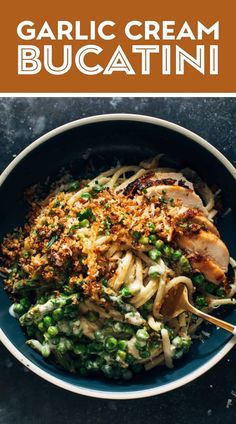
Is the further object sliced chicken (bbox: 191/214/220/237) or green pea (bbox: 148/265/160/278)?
sliced chicken (bbox: 191/214/220/237)

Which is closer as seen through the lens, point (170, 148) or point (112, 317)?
point (112, 317)

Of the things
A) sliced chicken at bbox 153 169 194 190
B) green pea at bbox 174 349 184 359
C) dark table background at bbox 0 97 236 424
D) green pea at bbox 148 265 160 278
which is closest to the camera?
green pea at bbox 148 265 160 278

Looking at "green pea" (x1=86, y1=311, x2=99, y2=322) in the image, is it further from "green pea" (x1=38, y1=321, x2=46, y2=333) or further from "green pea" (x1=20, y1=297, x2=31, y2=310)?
"green pea" (x1=20, y1=297, x2=31, y2=310)

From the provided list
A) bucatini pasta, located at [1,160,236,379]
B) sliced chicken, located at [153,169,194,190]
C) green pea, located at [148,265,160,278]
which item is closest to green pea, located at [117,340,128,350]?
bucatini pasta, located at [1,160,236,379]

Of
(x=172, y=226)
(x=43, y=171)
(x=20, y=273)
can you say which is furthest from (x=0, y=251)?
(x=172, y=226)

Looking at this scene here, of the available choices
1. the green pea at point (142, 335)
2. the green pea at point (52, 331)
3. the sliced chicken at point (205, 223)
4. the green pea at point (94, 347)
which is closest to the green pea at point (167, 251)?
the sliced chicken at point (205, 223)

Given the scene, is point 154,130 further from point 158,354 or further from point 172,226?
point 158,354
